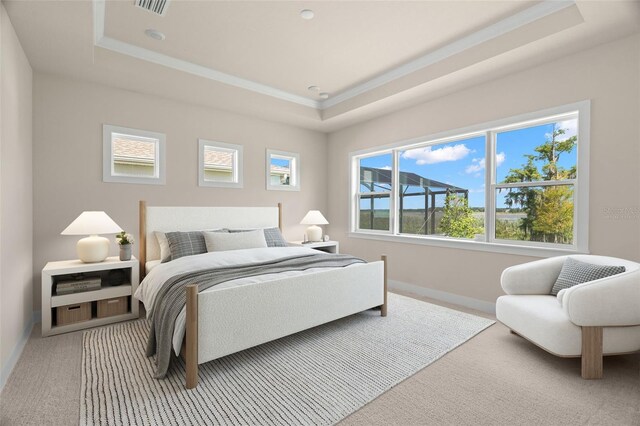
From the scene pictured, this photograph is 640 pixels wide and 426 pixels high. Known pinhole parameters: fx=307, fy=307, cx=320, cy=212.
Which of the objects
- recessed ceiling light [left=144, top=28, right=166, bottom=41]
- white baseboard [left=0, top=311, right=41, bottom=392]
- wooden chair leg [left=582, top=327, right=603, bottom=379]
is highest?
recessed ceiling light [left=144, top=28, right=166, bottom=41]

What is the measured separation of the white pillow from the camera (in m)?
3.48

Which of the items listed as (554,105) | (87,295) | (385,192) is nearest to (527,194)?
(554,105)

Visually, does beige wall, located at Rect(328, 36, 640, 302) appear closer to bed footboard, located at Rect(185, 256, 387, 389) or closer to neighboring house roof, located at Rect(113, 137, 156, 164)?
bed footboard, located at Rect(185, 256, 387, 389)

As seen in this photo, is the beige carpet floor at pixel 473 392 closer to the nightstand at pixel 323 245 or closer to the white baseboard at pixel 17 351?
the white baseboard at pixel 17 351

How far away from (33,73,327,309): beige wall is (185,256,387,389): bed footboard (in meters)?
2.29

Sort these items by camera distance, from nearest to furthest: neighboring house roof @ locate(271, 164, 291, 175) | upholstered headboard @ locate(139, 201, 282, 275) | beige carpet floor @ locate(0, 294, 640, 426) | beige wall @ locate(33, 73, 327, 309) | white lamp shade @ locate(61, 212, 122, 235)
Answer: beige carpet floor @ locate(0, 294, 640, 426)
white lamp shade @ locate(61, 212, 122, 235)
beige wall @ locate(33, 73, 327, 309)
upholstered headboard @ locate(139, 201, 282, 275)
neighboring house roof @ locate(271, 164, 291, 175)

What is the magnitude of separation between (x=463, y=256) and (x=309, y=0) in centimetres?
311

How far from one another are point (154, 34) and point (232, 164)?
1912 millimetres

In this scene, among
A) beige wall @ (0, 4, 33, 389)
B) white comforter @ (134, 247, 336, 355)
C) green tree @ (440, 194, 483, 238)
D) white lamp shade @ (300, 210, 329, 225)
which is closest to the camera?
beige wall @ (0, 4, 33, 389)

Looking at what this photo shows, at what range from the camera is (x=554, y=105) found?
2951 mm

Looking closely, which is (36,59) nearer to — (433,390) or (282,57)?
(282,57)

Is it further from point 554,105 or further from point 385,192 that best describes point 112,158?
point 554,105

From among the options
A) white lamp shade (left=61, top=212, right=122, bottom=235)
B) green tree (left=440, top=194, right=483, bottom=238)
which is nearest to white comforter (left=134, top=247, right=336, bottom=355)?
white lamp shade (left=61, top=212, right=122, bottom=235)

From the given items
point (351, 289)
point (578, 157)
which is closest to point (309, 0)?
point (351, 289)
